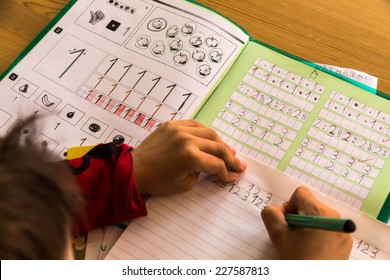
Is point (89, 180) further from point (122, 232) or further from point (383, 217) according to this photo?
point (383, 217)

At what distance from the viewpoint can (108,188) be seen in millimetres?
604

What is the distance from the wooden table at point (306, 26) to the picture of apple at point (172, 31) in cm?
8

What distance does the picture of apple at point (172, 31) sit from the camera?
29.0 inches

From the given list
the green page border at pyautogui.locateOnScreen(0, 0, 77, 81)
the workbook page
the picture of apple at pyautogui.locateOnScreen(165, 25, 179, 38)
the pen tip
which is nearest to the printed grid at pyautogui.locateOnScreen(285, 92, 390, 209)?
the workbook page

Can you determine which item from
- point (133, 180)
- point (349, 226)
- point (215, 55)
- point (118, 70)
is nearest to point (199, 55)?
point (215, 55)

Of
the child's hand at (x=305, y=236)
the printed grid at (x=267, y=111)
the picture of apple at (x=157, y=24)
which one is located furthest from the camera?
the picture of apple at (x=157, y=24)

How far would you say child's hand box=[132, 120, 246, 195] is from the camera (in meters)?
0.60

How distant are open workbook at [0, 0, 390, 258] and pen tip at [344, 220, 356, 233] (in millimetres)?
129

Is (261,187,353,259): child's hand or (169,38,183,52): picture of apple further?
(169,38,183,52): picture of apple

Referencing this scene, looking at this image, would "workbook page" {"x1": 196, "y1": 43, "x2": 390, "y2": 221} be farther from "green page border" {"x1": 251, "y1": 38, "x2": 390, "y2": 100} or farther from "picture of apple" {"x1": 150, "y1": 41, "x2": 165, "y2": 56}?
"picture of apple" {"x1": 150, "y1": 41, "x2": 165, "y2": 56}

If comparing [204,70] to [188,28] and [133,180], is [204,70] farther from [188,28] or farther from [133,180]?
[133,180]

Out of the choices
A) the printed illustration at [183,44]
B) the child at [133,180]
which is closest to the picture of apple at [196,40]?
the printed illustration at [183,44]

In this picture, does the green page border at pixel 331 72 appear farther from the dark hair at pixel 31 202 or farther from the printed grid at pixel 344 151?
the dark hair at pixel 31 202
